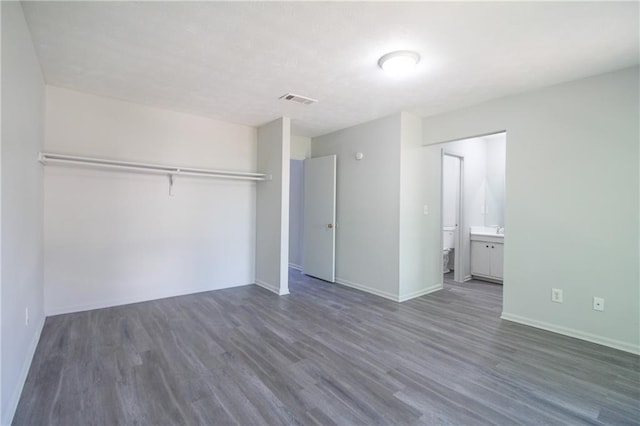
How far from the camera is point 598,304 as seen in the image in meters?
2.80

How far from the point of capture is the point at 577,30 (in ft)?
6.89

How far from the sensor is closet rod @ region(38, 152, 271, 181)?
10.0ft

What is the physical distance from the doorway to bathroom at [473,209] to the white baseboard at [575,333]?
5.48 ft

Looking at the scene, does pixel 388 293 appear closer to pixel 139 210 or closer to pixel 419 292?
pixel 419 292

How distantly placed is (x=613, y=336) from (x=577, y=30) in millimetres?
2583

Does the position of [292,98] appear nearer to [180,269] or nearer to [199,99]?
[199,99]

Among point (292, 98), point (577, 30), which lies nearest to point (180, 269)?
point (292, 98)

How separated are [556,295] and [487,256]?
2100mm

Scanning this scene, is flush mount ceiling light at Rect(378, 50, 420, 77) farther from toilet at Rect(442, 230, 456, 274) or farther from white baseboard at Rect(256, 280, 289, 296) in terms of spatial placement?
toilet at Rect(442, 230, 456, 274)

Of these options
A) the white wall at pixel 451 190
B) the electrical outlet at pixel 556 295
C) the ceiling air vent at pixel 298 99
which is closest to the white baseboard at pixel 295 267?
the white wall at pixel 451 190

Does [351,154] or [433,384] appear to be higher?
[351,154]

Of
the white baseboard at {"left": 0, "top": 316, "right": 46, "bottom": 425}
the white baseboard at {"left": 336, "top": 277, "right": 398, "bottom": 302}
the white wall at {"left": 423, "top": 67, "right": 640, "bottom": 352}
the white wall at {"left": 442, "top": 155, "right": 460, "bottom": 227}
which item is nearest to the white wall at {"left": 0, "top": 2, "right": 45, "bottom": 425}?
the white baseboard at {"left": 0, "top": 316, "right": 46, "bottom": 425}

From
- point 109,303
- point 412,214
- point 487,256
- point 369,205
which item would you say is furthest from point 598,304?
point 109,303

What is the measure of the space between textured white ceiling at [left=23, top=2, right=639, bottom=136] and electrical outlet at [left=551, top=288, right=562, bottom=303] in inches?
81.3
